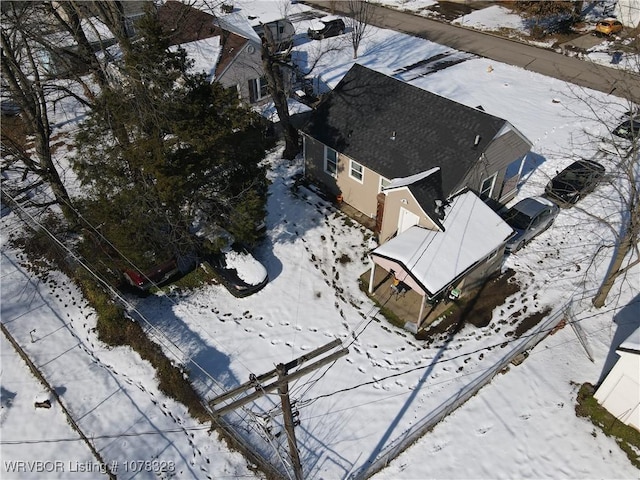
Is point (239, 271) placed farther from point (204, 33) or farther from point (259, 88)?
point (204, 33)

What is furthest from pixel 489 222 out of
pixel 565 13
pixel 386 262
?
pixel 565 13

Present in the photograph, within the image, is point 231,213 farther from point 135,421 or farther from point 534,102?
point 534,102

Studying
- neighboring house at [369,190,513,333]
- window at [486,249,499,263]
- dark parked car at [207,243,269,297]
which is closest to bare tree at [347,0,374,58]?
neighboring house at [369,190,513,333]

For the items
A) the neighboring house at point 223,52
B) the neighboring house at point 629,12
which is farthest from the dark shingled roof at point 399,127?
the neighboring house at point 629,12

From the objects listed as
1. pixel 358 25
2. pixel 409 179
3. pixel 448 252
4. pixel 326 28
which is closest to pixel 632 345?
pixel 448 252

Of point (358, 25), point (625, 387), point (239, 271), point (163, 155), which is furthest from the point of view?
point (358, 25)

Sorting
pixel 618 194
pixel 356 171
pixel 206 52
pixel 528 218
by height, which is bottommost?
pixel 618 194

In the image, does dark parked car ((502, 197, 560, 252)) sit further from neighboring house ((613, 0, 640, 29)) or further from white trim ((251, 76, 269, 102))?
neighboring house ((613, 0, 640, 29))
